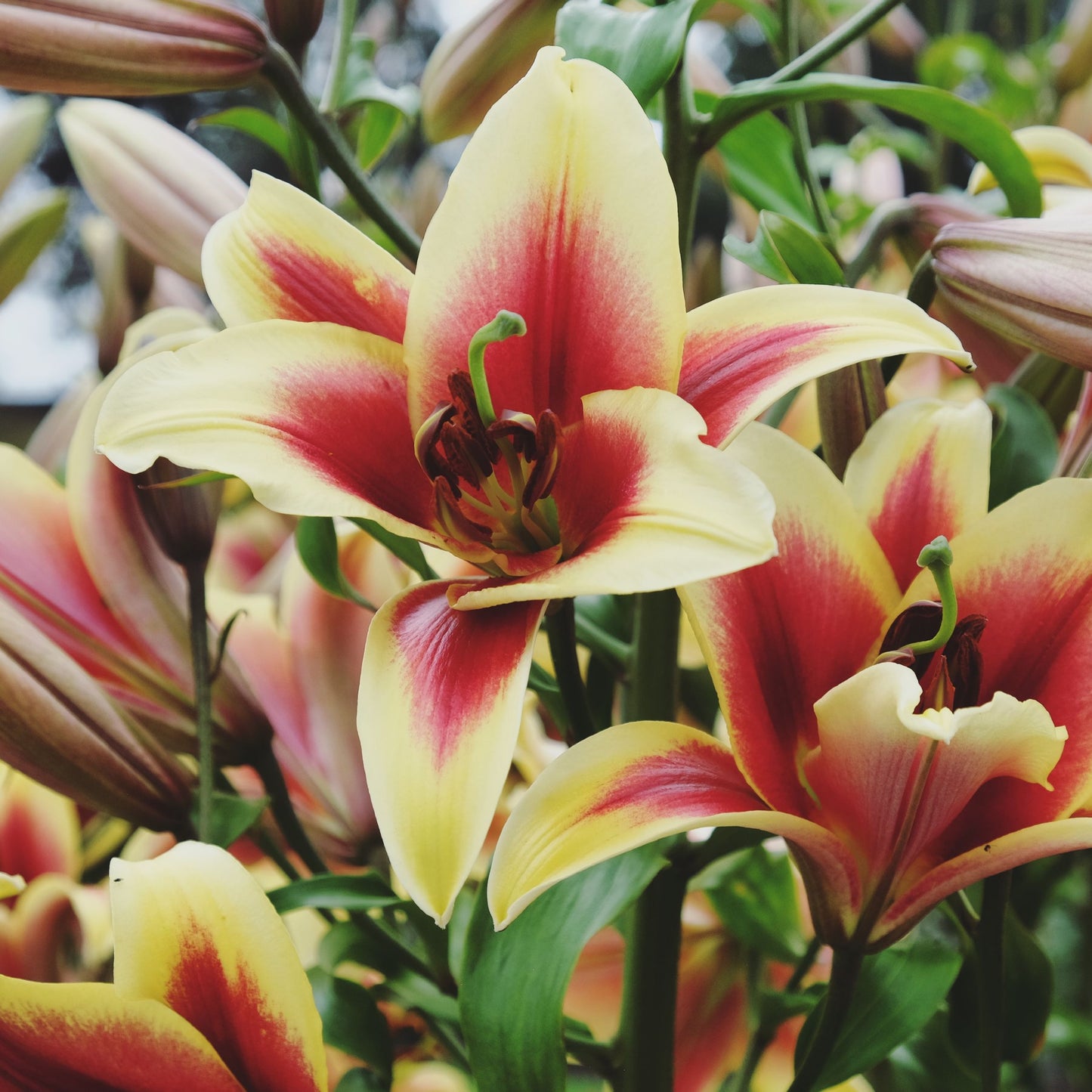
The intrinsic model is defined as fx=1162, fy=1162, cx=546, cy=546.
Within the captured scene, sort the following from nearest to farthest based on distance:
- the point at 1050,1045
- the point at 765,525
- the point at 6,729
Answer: the point at 765,525 → the point at 6,729 → the point at 1050,1045

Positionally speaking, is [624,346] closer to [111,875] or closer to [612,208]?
[612,208]

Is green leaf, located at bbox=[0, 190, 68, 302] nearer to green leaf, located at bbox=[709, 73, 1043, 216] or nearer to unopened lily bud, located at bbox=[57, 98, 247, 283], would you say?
unopened lily bud, located at bbox=[57, 98, 247, 283]

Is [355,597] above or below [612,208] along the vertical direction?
below

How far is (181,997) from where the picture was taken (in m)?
0.30

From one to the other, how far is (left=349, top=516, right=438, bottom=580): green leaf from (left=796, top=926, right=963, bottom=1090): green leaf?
19 cm

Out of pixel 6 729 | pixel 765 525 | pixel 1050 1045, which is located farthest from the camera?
pixel 1050 1045

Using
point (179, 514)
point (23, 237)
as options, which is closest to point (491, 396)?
point (179, 514)

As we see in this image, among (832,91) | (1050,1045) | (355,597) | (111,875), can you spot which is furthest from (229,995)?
(1050,1045)

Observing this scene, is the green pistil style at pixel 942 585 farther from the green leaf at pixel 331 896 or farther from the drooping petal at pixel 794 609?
the green leaf at pixel 331 896

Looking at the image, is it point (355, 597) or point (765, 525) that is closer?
point (765, 525)

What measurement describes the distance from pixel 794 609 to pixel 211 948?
17 cm

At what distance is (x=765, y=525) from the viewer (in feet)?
0.73

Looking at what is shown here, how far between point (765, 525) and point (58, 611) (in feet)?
0.95

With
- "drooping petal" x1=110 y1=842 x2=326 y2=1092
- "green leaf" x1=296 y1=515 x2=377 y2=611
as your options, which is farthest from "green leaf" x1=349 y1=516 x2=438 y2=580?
"drooping petal" x1=110 y1=842 x2=326 y2=1092
